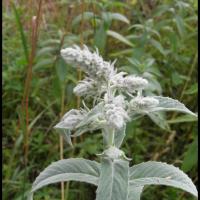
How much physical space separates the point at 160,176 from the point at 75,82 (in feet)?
3.80

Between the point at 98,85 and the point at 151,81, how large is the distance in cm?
95

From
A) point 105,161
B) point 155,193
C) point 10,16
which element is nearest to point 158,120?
point 155,193

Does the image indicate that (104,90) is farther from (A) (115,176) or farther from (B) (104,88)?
(A) (115,176)

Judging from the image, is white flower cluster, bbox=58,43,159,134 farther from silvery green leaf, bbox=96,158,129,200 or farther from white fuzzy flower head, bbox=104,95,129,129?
silvery green leaf, bbox=96,158,129,200

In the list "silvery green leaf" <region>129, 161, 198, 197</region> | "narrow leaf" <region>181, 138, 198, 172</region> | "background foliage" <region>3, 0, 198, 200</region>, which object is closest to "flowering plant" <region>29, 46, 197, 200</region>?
"silvery green leaf" <region>129, 161, 198, 197</region>

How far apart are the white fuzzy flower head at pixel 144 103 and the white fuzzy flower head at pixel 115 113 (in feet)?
0.16

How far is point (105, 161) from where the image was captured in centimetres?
123

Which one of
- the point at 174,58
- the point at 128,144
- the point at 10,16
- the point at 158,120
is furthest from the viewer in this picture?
the point at 10,16

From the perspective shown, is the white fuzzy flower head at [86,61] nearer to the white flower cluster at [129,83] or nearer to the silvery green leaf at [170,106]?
the white flower cluster at [129,83]

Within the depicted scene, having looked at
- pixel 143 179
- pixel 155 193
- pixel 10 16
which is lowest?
pixel 155 193

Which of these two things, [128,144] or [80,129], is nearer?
[80,129]

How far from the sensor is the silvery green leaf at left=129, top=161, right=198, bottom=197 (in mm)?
1235

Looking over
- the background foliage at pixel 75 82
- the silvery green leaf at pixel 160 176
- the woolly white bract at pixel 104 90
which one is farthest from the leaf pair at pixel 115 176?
the background foliage at pixel 75 82

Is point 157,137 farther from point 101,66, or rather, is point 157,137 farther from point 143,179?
point 101,66
